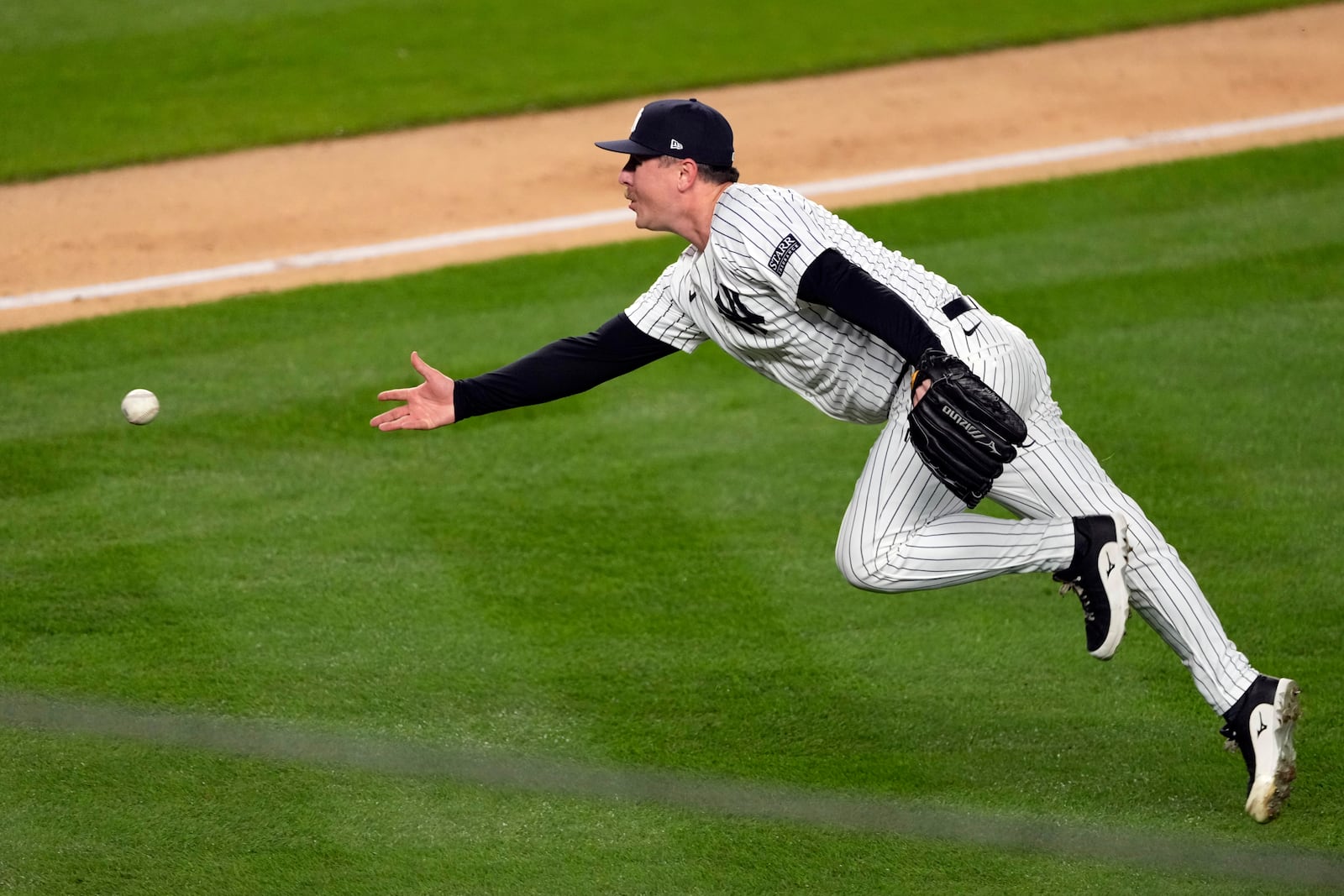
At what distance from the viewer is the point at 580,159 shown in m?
9.73

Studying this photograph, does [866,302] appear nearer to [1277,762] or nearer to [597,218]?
[1277,762]

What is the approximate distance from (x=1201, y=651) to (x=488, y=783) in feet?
6.77

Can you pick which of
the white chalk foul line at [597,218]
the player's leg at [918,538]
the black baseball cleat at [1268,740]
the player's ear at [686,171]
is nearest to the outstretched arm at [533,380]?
the player's ear at [686,171]

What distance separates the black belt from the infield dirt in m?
4.43

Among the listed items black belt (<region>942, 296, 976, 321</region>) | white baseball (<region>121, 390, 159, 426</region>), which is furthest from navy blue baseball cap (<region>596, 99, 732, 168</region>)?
white baseball (<region>121, 390, 159, 426</region>)

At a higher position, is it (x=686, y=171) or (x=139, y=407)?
(x=686, y=171)

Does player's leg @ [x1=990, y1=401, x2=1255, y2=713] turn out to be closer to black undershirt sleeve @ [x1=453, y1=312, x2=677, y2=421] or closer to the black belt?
the black belt

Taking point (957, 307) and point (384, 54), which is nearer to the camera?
point (957, 307)

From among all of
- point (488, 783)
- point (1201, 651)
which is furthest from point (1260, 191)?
point (488, 783)

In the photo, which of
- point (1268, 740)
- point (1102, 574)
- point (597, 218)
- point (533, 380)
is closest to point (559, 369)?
point (533, 380)

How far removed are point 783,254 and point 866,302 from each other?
283 millimetres

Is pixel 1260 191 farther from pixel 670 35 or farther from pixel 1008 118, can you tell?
pixel 670 35

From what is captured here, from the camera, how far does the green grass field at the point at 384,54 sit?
33.4ft

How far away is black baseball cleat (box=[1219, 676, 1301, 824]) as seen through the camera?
4211mm
